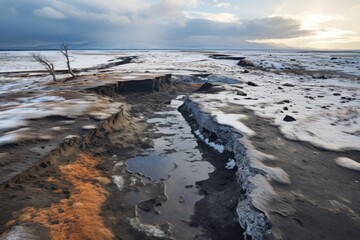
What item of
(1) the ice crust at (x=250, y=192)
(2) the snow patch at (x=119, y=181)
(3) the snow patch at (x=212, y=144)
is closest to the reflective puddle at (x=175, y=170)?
(3) the snow patch at (x=212, y=144)

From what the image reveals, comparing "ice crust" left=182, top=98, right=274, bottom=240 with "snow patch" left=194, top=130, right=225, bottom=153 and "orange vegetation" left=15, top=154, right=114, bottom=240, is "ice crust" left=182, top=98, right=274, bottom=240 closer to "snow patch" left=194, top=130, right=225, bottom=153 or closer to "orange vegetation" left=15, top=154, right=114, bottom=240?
"snow patch" left=194, top=130, right=225, bottom=153

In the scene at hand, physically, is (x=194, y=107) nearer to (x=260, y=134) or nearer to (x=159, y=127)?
(x=159, y=127)

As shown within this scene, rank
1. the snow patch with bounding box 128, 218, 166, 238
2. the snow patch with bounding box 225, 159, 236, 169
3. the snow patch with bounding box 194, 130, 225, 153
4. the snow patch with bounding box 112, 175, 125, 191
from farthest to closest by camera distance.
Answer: the snow patch with bounding box 194, 130, 225, 153
the snow patch with bounding box 225, 159, 236, 169
the snow patch with bounding box 112, 175, 125, 191
the snow patch with bounding box 128, 218, 166, 238

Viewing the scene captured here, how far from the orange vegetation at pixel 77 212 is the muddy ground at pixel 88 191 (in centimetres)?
2

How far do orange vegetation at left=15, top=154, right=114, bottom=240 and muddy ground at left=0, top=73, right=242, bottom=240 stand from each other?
0.02 metres

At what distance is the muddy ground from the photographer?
19.0ft

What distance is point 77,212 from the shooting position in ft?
20.8

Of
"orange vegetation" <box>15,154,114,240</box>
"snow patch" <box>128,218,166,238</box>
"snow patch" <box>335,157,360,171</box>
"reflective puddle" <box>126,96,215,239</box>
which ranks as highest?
"snow patch" <box>335,157,360,171</box>

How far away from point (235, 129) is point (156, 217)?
5.23 m

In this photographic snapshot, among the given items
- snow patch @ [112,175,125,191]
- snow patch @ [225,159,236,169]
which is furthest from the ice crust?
snow patch @ [112,175,125,191]

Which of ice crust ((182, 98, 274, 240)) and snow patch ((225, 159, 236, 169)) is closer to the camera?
ice crust ((182, 98, 274, 240))

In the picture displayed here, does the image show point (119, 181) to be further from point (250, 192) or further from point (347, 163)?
point (347, 163)

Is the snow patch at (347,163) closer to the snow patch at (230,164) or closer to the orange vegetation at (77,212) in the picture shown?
the snow patch at (230,164)

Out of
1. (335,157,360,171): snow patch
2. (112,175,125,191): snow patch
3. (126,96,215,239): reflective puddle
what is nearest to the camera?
(126,96,215,239): reflective puddle
